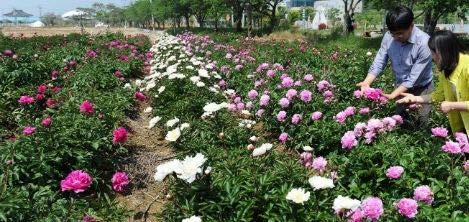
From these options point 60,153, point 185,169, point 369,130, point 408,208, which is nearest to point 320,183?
point 408,208

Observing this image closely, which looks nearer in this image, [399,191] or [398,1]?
[399,191]

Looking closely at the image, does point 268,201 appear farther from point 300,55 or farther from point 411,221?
point 300,55

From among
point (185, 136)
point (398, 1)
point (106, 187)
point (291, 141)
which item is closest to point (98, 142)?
point (106, 187)

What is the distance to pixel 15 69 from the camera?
285 inches

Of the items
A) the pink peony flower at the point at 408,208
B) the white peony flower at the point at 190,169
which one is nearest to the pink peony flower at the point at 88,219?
the white peony flower at the point at 190,169

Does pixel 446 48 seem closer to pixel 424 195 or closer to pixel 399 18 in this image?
pixel 399 18

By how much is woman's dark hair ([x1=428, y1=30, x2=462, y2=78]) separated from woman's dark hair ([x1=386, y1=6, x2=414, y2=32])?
39 centimetres

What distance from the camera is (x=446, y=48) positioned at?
2.96m

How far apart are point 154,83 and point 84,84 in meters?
1.14

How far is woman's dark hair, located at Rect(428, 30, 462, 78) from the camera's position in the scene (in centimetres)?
296

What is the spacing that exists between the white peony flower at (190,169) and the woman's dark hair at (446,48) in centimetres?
173

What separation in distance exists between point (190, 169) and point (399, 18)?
2.00m

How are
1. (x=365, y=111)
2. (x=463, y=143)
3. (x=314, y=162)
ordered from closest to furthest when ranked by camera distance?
(x=463, y=143), (x=314, y=162), (x=365, y=111)

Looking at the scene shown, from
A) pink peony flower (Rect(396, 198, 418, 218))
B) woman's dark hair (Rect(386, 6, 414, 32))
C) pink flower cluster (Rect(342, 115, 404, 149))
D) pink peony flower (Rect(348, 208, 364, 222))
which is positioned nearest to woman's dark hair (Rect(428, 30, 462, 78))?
woman's dark hair (Rect(386, 6, 414, 32))
